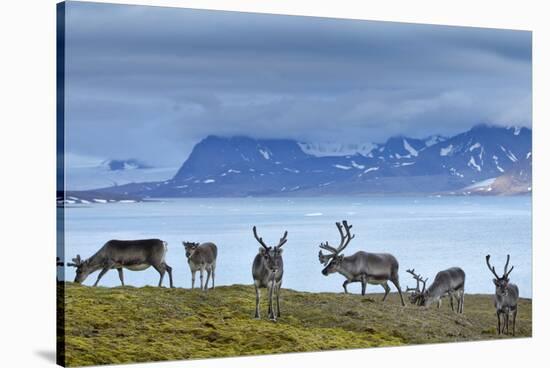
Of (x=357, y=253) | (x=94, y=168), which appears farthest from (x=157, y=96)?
(x=357, y=253)

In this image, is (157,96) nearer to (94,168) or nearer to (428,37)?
(94,168)

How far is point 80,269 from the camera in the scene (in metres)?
14.1

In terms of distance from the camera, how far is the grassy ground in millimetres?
13852

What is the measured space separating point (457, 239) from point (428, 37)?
8.39 ft

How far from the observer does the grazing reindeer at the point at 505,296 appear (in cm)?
1627

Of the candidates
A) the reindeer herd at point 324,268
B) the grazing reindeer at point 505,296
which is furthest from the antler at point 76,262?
the grazing reindeer at point 505,296

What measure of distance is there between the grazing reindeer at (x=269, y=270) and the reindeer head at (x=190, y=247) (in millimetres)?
714

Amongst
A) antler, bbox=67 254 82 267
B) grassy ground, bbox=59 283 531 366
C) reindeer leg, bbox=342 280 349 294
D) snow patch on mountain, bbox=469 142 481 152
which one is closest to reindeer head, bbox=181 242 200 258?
grassy ground, bbox=59 283 531 366

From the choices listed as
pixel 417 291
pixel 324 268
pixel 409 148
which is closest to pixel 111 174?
pixel 324 268

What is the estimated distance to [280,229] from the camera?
1524cm

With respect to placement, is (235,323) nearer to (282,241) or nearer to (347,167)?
(282,241)

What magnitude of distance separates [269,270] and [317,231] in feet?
2.69

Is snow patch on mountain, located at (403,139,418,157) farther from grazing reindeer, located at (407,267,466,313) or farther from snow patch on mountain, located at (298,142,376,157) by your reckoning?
grazing reindeer, located at (407,267,466,313)

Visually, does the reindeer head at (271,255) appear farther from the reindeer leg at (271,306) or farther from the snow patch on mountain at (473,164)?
the snow patch on mountain at (473,164)
